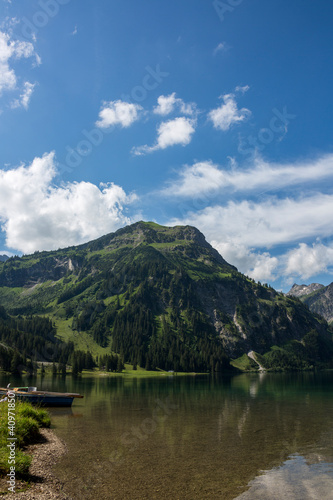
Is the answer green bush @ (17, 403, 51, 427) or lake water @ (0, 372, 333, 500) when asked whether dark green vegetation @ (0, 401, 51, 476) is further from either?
lake water @ (0, 372, 333, 500)

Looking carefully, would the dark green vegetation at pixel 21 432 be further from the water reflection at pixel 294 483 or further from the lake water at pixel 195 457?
the water reflection at pixel 294 483

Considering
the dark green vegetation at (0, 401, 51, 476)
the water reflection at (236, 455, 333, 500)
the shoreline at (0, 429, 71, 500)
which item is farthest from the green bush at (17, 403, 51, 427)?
the water reflection at (236, 455, 333, 500)

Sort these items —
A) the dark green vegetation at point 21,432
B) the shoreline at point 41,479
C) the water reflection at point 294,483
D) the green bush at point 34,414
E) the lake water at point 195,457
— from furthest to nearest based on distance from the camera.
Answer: the green bush at point 34,414 → the lake water at point 195,457 → the water reflection at point 294,483 → the dark green vegetation at point 21,432 → the shoreline at point 41,479

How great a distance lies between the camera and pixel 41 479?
693 inches

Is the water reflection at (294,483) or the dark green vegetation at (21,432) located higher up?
the dark green vegetation at (21,432)

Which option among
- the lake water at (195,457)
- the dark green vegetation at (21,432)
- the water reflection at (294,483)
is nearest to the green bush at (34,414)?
the dark green vegetation at (21,432)

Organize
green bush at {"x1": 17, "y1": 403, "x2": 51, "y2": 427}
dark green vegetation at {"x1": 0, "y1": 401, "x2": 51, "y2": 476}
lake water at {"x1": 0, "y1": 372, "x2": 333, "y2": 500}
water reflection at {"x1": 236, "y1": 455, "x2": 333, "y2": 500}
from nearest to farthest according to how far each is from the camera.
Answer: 1. dark green vegetation at {"x1": 0, "y1": 401, "x2": 51, "y2": 476}
2. water reflection at {"x1": 236, "y1": 455, "x2": 333, "y2": 500}
3. lake water at {"x1": 0, "y1": 372, "x2": 333, "y2": 500}
4. green bush at {"x1": 17, "y1": 403, "x2": 51, "y2": 427}

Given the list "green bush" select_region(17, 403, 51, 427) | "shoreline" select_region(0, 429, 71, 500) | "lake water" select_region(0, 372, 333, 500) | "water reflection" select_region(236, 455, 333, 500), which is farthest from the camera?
"green bush" select_region(17, 403, 51, 427)

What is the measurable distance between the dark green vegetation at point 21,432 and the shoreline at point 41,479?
0.59 metres

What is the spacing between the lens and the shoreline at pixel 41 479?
1470cm

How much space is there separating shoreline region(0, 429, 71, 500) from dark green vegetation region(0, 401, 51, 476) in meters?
0.59

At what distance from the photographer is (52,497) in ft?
49.9

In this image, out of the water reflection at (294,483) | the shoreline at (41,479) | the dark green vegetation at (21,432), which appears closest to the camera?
the shoreline at (41,479)

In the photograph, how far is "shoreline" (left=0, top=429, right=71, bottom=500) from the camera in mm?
14695
